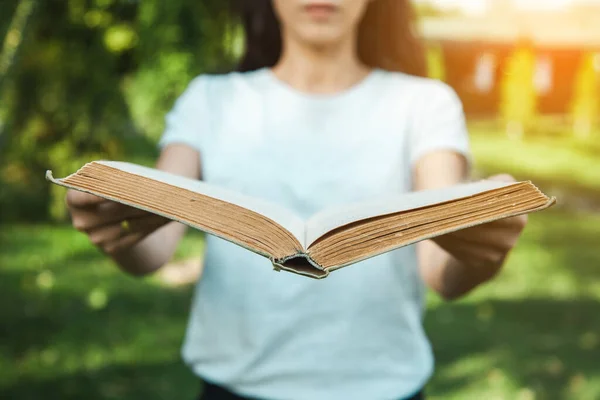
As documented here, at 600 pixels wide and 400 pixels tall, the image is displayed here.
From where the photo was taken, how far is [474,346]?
4426mm

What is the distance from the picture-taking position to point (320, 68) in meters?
1.51

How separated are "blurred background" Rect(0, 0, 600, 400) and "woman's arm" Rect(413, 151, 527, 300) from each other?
5.37 ft

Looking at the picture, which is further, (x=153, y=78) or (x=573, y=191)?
(x=573, y=191)

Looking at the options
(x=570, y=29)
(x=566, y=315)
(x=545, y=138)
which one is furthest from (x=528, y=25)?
(x=566, y=315)

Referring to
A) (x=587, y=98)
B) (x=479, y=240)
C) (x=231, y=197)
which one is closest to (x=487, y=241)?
(x=479, y=240)

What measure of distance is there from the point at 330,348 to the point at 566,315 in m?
4.05

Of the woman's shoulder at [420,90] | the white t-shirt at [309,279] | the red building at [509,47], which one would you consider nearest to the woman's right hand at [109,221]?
the white t-shirt at [309,279]

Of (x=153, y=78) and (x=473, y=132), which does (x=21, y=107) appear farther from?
(x=473, y=132)

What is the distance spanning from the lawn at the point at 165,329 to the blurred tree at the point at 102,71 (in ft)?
2.96

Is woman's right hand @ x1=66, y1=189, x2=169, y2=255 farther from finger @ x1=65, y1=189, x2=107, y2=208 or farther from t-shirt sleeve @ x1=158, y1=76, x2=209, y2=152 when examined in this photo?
t-shirt sleeve @ x1=158, y1=76, x2=209, y2=152

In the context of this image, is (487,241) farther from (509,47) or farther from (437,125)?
(509,47)

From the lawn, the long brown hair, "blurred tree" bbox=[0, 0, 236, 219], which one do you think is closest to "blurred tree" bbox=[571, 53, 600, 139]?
the lawn

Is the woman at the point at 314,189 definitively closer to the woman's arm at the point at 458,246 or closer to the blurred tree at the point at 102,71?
the woman's arm at the point at 458,246

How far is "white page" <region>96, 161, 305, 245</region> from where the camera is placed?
3.07 ft
